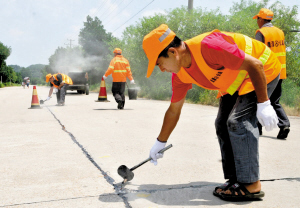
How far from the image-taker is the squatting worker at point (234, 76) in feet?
6.94

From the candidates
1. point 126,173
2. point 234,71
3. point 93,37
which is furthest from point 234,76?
point 93,37

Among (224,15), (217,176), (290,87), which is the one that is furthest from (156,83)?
(217,176)

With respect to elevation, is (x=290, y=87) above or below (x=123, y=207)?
above

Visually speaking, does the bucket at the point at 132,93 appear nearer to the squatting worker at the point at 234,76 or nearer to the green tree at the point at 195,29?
the green tree at the point at 195,29

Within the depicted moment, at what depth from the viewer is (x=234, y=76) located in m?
2.31

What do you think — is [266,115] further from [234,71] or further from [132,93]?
[132,93]

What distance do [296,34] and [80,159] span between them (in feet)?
40.1

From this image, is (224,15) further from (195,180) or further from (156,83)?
(195,180)

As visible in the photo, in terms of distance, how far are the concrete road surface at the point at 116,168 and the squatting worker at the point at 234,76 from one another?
0.24m

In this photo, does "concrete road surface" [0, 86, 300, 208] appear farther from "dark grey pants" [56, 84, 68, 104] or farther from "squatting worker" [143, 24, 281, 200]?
"dark grey pants" [56, 84, 68, 104]

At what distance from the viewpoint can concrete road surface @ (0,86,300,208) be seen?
2408 mm

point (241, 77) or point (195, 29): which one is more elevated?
point (195, 29)

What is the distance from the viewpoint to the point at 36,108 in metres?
10.1

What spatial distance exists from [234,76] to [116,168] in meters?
1.55
